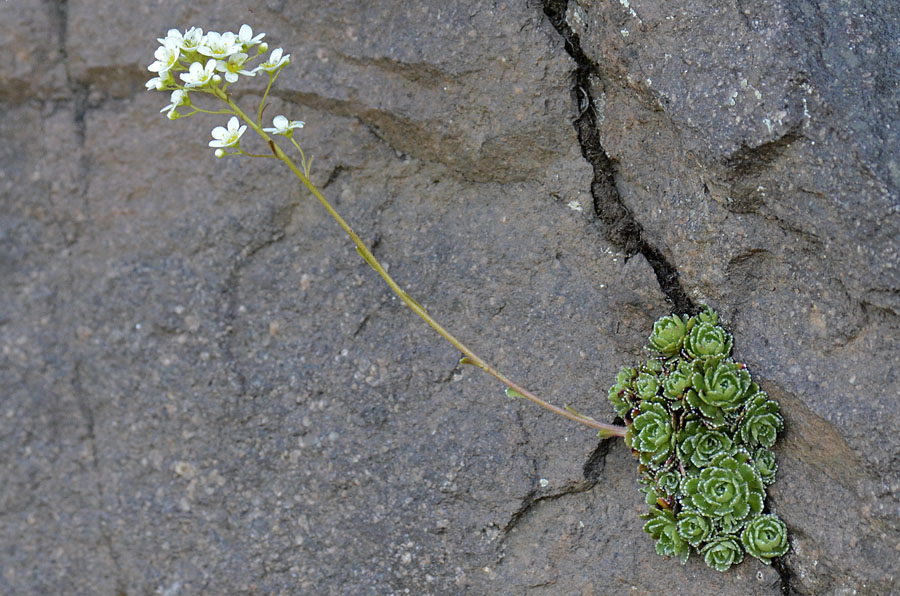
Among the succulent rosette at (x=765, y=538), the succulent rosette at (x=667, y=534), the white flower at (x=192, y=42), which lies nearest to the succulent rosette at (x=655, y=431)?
the succulent rosette at (x=667, y=534)

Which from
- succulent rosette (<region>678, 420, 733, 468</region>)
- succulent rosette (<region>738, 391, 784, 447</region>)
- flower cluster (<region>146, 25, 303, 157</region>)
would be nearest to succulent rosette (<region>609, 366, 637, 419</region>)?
succulent rosette (<region>678, 420, 733, 468</region>)

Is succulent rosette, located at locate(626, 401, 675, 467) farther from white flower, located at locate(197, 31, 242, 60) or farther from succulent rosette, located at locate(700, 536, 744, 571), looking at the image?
white flower, located at locate(197, 31, 242, 60)

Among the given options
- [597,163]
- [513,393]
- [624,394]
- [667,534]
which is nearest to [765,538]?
[667,534]

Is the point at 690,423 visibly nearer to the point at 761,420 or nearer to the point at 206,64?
the point at 761,420

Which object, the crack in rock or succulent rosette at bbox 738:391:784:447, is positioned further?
the crack in rock

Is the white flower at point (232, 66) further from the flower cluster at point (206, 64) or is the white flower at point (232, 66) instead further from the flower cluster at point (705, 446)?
the flower cluster at point (705, 446)

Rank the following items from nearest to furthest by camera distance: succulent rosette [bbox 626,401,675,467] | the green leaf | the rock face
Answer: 1. the rock face
2. succulent rosette [bbox 626,401,675,467]
3. the green leaf

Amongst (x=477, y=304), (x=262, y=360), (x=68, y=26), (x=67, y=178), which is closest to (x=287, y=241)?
(x=262, y=360)
